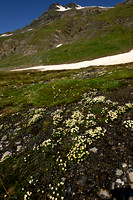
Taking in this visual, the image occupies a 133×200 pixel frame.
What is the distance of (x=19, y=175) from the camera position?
7.57m

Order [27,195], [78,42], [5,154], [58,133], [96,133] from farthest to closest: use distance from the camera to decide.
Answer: [78,42] < [58,133] < [5,154] < [96,133] < [27,195]

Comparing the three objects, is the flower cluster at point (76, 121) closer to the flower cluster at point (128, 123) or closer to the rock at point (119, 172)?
the flower cluster at point (128, 123)

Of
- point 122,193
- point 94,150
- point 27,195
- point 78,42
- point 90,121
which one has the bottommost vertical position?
point 27,195

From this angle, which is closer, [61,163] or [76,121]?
[61,163]

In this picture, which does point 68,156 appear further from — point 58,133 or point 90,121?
point 90,121

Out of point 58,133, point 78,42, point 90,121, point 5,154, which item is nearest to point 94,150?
point 90,121

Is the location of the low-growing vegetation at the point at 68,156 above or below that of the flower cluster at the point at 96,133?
below

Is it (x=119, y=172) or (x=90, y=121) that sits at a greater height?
(x=90, y=121)

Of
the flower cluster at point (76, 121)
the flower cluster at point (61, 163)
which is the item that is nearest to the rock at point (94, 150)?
the flower cluster at point (61, 163)

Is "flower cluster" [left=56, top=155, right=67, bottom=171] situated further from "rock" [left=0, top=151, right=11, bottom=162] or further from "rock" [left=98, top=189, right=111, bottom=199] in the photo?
"rock" [left=0, top=151, right=11, bottom=162]

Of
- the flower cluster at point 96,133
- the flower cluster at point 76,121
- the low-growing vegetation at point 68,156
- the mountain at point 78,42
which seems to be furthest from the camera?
the mountain at point 78,42

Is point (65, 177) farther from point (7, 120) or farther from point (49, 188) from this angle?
point (7, 120)

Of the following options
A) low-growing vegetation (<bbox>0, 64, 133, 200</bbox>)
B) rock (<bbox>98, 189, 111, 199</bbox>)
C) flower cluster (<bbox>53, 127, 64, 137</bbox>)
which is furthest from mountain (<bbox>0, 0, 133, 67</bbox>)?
rock (<bbox>98, 189, 111, 199</bbox>)

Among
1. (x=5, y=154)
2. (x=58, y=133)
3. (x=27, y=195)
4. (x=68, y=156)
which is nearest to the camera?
(x=27, y=195)
